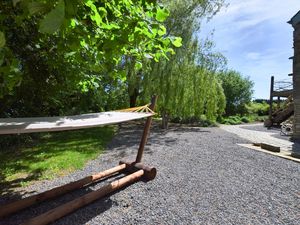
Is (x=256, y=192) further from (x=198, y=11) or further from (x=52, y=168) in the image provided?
(x=198, y=11)

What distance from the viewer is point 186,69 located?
13.3 meters

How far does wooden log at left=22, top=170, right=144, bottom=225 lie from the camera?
298cm

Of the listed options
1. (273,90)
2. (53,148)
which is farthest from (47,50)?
(273,90)

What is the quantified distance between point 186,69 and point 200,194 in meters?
9.60

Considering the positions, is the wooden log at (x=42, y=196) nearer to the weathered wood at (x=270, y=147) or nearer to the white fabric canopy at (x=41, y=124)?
the white fabric canopy at (x=41, y=124)

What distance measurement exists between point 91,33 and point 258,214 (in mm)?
3522

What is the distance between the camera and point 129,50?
14.0ft

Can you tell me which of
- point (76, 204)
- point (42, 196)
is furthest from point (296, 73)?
point (42, 196)

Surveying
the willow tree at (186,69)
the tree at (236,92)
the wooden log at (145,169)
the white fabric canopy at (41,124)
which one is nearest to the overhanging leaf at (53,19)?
the white fabric canopy at (41,124)

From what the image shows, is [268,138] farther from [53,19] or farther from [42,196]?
[53,19]

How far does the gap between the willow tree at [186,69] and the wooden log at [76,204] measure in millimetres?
8573

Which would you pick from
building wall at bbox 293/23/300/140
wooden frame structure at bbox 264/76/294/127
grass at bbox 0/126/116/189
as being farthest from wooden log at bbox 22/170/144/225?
wooden frame structure at bbox 264/76/294/127

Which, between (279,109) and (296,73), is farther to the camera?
(279,109)

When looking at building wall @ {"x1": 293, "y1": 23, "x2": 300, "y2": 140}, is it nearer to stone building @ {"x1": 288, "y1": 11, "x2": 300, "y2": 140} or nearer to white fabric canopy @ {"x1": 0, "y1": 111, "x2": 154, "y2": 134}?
stone building @ {"x1": 288, "y1": 11, "x2": 300, "y2": 140}
